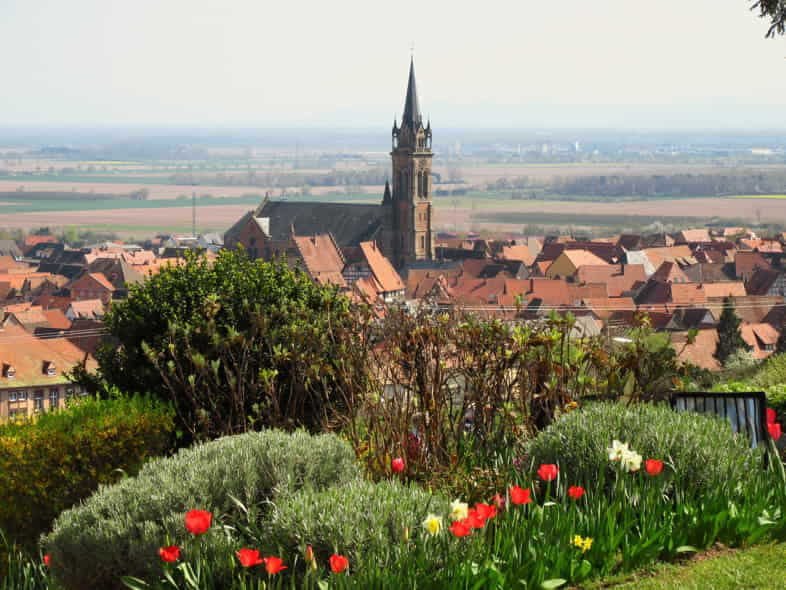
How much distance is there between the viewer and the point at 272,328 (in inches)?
306

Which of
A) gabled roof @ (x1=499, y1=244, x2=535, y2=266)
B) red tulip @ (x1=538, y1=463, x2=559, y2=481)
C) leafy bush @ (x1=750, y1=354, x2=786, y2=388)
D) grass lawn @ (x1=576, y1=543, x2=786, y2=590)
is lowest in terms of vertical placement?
gabled roof @ (x1=499, y1=244, x2=535, y2=266)

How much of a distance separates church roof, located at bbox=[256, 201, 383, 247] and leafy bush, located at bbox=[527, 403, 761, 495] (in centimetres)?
9882

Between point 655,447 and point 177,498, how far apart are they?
7.53 feet

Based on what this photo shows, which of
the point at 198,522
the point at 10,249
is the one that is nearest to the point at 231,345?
the point at 198,522

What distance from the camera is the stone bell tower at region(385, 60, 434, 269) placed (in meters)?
106

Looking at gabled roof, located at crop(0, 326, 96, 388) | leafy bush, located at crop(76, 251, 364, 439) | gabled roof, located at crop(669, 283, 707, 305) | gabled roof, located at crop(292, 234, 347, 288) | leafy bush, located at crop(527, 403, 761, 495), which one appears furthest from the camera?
gabled roof, located at crop(292, 234, 347, 288)

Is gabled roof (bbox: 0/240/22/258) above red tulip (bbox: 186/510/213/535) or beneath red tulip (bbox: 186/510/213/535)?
beneath

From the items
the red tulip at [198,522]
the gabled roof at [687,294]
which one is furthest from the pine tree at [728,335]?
the red tulip at [198,522]

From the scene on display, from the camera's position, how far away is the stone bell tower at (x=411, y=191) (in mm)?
105875

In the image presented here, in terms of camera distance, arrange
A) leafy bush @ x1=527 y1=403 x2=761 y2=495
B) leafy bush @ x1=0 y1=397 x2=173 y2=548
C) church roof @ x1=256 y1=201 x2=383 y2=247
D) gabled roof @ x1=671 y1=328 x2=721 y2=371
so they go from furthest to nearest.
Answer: church roof @ x1=256 y1=201 x2=383 y2=247 → gabled roof @ x1=671 y1=328 x2=721 y2=371 → leafy bush @ x1=0 y1=397 x2=173 y2=548 → leafy bush @ x1=527 y1=403 x2=761 y2=495

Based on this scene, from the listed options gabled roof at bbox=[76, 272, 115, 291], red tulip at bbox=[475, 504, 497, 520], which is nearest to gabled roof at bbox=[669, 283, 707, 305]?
gabled roof at bbox=[76, 272, 115, 291]

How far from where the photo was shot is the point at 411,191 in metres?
106

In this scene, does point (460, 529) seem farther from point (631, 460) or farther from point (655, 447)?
point (655, 447)

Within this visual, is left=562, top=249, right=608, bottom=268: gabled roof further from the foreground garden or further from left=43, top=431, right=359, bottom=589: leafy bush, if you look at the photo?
left=43, top=431, right=359, bottom=589: leafy bush
